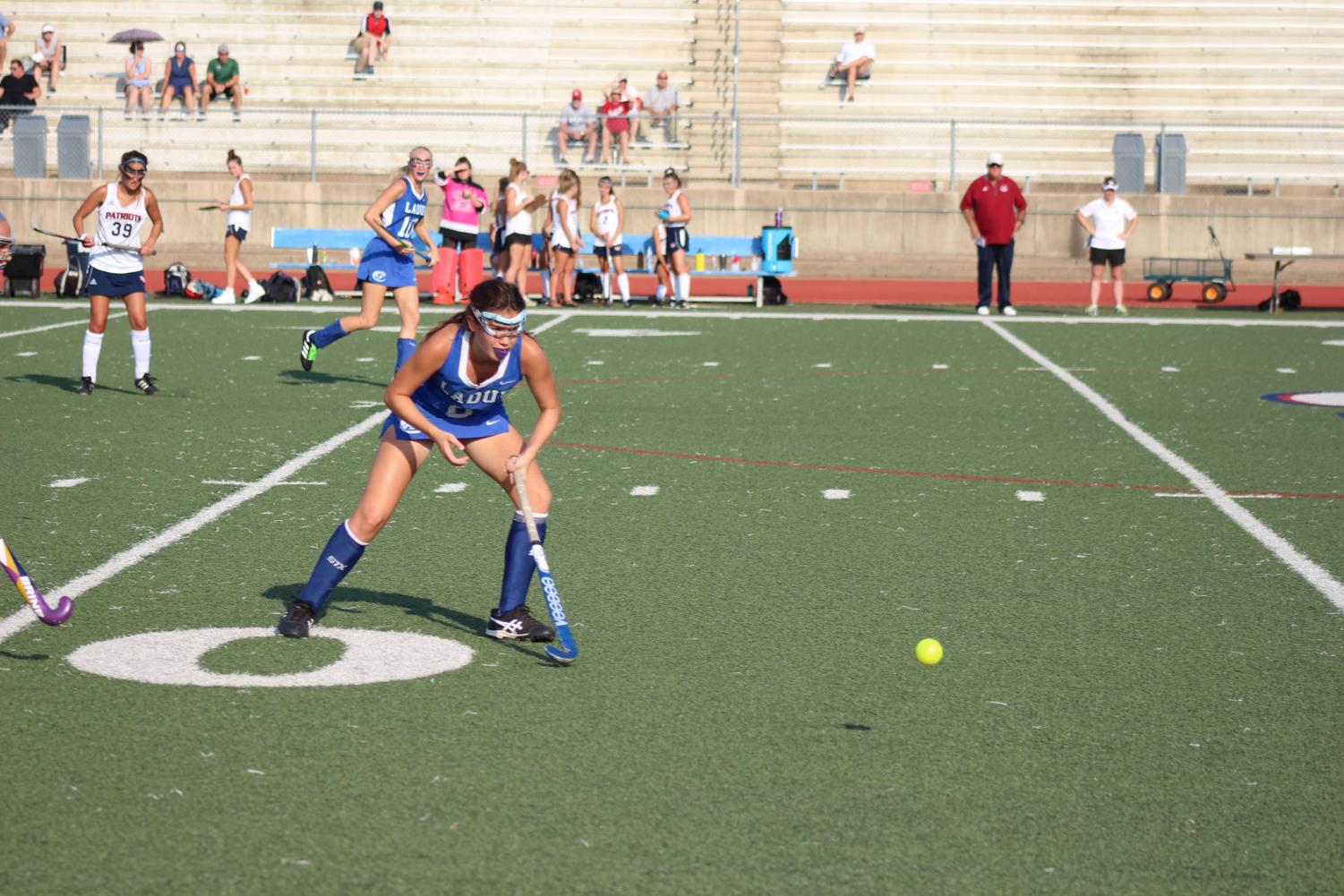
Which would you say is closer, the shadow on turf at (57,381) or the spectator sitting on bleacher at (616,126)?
the shadow on turf at (57,381)

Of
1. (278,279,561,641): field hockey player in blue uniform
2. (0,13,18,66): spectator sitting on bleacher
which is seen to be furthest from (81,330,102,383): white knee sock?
(0,13,18,66): spectator sitting on bleacher

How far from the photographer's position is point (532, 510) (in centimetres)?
689

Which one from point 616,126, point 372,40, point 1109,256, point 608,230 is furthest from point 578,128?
point 1109,256

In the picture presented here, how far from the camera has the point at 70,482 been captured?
1037cm

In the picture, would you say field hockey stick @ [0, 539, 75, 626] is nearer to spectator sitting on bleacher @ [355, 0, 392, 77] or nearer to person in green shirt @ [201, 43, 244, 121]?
person in green shirt @ [201, 43, 244, 121]

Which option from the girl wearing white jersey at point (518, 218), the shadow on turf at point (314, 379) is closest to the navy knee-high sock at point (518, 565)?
the shadow on turf at point (314, 379)

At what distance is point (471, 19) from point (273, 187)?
6755mm

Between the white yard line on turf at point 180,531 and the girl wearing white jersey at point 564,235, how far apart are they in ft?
40.4

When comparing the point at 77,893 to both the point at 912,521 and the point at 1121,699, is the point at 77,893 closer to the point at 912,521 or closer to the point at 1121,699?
the point at 1121,699

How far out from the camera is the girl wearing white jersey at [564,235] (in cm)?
2484

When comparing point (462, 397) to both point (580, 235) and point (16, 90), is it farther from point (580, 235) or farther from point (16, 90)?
point (16, 90)

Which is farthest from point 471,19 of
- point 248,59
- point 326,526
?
point 326,526

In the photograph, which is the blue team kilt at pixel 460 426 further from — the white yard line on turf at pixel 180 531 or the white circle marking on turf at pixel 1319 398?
the white circle marking on turf at pixel 1319 398

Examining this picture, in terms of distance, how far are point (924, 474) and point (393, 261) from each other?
5318 millimetres
